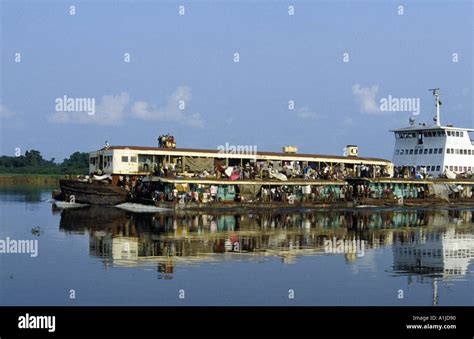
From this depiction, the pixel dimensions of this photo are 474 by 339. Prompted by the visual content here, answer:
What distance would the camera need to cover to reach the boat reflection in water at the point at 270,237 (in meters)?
21.8

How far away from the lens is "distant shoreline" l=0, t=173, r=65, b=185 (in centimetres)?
9462

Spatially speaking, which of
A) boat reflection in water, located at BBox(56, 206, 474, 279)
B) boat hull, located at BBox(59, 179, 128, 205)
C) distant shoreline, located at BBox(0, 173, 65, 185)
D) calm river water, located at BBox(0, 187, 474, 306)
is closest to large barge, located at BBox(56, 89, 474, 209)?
boat hull, located at BBox(59, 179, 128, 205)

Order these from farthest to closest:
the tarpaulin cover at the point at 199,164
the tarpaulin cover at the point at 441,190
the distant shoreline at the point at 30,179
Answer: the distant shoreline at the point at 30,179 → the tarpaulin cover at the point at 441,190 → the tarpaulin cover at the point at 199,164

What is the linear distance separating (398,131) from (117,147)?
72.8ft

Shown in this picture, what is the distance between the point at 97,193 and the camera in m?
39.9

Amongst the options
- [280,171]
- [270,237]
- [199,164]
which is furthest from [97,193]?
[270,237]

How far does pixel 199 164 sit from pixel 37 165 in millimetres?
79182

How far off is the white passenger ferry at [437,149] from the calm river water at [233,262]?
16.0 m

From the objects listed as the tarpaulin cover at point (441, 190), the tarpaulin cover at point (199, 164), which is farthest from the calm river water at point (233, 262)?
the tarpaulin cover at point (441, 190)

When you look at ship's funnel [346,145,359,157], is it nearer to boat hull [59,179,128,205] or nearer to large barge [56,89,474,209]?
large barge [56,89,474,209]

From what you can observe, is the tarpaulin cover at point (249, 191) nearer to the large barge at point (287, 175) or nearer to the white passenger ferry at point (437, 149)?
the large barge at point (287, 175)

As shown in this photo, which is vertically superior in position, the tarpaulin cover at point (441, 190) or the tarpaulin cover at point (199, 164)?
the tarpaulin cover at point (199, 164)

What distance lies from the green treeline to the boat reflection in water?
2632 inches
